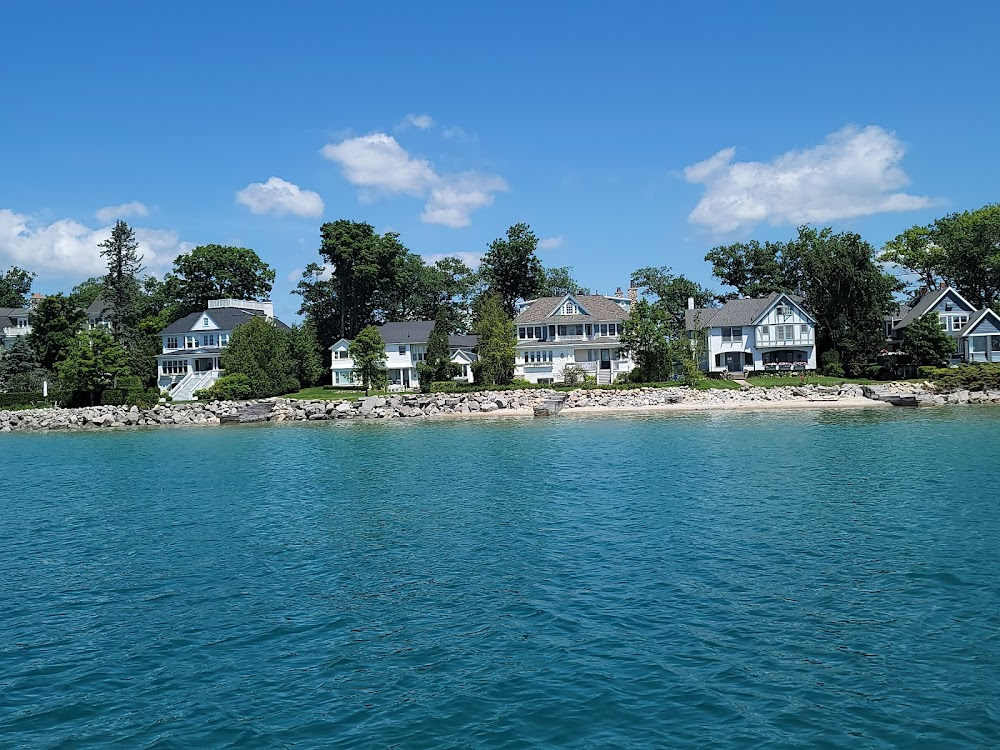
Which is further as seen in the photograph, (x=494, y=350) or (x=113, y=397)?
(x=113, y=397)

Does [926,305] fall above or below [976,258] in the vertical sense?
below

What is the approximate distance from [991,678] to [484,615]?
8.17m

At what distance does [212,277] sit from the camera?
9444cm

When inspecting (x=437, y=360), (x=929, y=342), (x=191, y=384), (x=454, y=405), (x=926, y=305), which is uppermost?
(x=926, y=305)

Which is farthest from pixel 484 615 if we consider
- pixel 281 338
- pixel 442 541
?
pixel 281 338

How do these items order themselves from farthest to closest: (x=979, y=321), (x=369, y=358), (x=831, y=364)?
(x=369, y=358), (x=831, y=364), (x=979, y=321)

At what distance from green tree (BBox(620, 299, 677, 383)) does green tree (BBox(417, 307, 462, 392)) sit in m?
15.4

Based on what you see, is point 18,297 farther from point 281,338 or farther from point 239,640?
point 239,640

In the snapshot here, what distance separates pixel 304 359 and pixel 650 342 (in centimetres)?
3248

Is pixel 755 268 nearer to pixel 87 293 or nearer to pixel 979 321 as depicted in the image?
pixel 979 321

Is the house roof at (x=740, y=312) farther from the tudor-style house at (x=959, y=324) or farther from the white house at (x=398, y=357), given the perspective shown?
the white house at (x=398, y=357)

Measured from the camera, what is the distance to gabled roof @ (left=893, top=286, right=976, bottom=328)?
244 feet

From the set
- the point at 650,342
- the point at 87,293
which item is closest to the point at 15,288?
the point at 87,293

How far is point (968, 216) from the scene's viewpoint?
90.0 m
